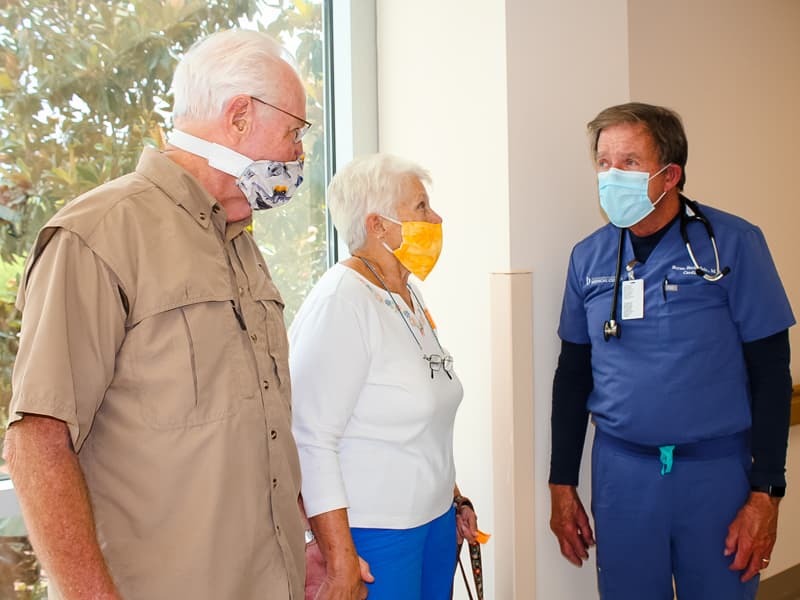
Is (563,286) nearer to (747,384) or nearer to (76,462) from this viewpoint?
(747,384)

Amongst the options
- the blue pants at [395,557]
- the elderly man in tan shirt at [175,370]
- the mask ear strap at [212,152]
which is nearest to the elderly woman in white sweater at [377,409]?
the blue pants at [395,557]

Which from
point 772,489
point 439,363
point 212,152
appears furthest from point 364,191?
point 772,489

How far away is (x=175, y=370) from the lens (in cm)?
101

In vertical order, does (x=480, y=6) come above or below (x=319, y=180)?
above

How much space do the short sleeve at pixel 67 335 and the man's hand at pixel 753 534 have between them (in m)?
1.58

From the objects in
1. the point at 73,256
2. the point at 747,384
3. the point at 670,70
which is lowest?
the point at 747,384

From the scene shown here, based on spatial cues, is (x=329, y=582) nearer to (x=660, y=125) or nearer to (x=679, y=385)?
(x=679, y=385)

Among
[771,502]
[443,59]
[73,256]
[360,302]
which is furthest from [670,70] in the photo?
[73,256]

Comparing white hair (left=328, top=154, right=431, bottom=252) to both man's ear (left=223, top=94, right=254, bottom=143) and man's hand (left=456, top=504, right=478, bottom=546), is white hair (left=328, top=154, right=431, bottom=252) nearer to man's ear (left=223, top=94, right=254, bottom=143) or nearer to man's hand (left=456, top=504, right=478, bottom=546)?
man's ear (left=223, top=94, right=254, bottom=143)

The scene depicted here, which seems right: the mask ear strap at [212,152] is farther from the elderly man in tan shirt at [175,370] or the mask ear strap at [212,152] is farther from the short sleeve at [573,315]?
the short sleeve at [573,315]

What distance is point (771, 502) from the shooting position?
70.4 inches

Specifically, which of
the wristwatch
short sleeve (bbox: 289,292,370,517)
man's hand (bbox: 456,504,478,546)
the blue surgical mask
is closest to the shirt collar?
short sleeve (bbox: 289,292,370,517)

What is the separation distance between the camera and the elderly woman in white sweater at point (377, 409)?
57.1 inches

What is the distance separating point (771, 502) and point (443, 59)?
1599 millimetres
